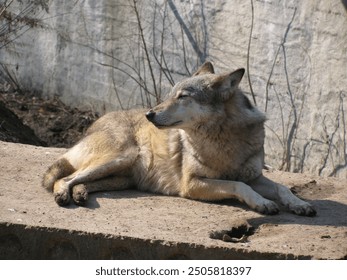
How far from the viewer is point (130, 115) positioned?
7391 mm

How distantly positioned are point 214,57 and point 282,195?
12.1 ft

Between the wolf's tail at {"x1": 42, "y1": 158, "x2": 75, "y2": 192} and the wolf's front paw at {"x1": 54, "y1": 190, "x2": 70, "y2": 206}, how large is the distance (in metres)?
0.32

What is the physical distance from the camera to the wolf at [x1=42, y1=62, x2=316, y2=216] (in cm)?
649

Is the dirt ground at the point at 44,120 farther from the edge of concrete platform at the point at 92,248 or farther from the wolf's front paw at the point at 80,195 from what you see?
the edge of concrete platform at the point at 92,248

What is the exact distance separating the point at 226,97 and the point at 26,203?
171 cm

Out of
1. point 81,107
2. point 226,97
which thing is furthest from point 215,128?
point 81,107

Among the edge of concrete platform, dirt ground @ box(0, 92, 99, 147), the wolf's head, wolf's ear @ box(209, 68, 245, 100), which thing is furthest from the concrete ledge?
dirt ground @ box(0, 92, 99, 147)

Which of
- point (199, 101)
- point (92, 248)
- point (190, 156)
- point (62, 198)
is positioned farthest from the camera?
point (190, 156)

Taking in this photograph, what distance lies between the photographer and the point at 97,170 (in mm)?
6859

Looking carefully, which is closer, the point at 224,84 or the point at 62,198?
the point at 62,198

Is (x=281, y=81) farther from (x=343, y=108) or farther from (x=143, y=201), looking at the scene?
(x=143, y=201)

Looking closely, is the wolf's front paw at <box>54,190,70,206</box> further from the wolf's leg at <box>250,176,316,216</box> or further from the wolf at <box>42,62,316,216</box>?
the wolf's leg at <box>250,176,316,216</box>

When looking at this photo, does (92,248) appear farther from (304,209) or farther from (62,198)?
(304,209)

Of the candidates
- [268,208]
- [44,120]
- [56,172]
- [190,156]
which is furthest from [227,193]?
[44,120]
